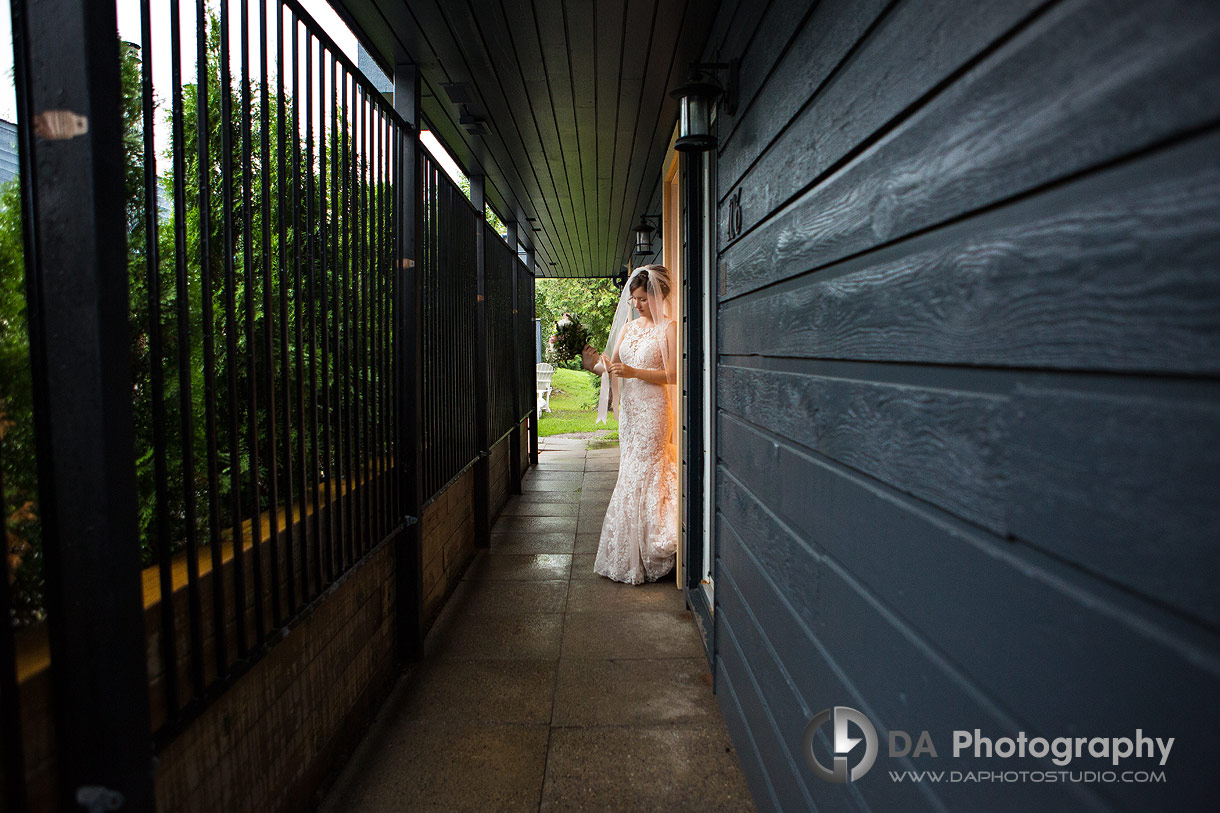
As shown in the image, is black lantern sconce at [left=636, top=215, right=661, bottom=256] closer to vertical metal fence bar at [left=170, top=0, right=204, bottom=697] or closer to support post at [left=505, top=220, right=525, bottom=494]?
support post at [left=505, top=220, right=525, bottom=494]

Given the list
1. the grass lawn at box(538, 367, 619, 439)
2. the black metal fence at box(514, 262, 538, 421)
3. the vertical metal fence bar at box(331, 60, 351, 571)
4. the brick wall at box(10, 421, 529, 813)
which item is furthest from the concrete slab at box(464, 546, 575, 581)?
the grass lawn at box(538, 367, 619, 439)

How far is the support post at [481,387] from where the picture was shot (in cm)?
498

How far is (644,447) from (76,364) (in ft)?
11.7

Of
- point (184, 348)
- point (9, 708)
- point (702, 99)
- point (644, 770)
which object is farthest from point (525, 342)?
Result: point (9, 708)

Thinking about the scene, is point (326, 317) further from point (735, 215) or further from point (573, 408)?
point (573, 408)

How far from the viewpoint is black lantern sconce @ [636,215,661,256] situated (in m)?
6.43

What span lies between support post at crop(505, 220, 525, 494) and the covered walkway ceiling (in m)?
1.26

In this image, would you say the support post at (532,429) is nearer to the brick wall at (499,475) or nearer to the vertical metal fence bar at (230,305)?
the brick wall at (499,475)

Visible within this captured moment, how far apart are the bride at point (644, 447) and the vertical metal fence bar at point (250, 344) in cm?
281

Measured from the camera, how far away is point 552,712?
2.79 metres

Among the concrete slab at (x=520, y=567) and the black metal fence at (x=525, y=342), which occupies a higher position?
the black metal fence at (x=525, y=342)

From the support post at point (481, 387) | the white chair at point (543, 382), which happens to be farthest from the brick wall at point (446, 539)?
the white chair at point (543, 382)

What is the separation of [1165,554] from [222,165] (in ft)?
6.19

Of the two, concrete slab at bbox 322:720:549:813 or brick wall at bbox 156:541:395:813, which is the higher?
brick wall at bbox 156:541:395:813
